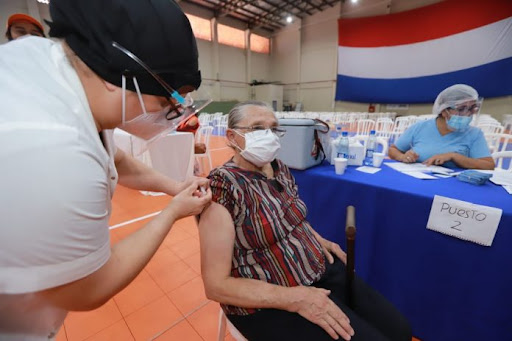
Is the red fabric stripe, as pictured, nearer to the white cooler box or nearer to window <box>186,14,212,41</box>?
window <box>186,14,212,41</box>

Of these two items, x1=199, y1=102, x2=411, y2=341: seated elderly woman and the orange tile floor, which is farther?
the orange tile floor

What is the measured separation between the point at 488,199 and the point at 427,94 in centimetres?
1248

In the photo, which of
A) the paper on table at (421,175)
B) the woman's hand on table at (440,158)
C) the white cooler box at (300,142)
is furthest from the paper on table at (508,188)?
the white cooler box at (300,142)

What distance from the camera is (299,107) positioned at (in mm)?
16094

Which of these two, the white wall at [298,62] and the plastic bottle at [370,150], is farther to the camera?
the white wall at [298,62]

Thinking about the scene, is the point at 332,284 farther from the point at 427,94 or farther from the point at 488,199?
the point at 427,94

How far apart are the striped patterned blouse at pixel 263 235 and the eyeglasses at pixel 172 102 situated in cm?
31

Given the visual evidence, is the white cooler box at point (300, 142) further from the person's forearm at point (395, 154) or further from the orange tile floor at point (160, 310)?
the orange tile floor at point (160, 310)

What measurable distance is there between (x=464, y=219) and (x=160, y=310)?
5.91 ft

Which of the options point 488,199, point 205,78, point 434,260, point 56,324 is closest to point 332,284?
point 434,260

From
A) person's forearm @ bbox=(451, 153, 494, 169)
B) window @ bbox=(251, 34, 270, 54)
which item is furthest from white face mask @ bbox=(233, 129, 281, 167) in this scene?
window @ bbox=(251, 34, 270, 54)

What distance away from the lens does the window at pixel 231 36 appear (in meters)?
14.3

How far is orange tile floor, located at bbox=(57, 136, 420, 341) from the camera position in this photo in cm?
137

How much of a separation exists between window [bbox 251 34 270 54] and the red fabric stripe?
18.7 ft
